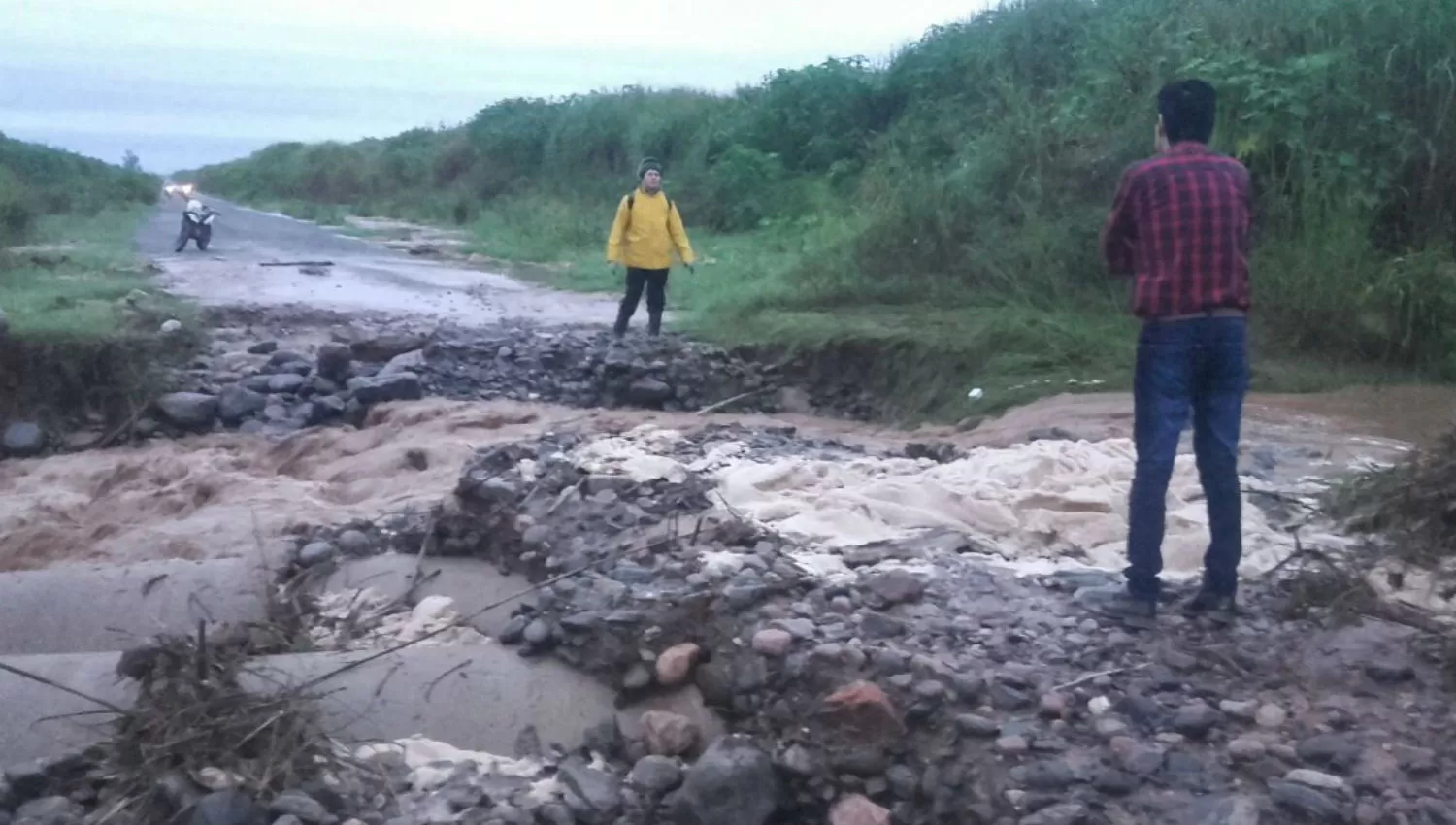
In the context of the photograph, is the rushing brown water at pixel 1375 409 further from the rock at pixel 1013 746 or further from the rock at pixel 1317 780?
the rock at pixel 1013 746

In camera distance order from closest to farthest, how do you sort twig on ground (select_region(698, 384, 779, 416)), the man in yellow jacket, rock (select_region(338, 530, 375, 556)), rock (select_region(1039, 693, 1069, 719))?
rock (select_region(1039, 693, 1069, 719)), rock (select_region(338, 530, 375, 556)), twig on ground (select_region(698, 384, 779, 416)), the man in yellow jacket

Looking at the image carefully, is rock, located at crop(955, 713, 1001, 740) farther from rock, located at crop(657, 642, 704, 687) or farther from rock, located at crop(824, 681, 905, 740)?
rock, located at crop(657, 642, 704, 687)

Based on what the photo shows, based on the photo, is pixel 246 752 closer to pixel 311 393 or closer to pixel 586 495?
pixel 586 495

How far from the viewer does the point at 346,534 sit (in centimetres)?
621

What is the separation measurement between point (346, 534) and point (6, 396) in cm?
452

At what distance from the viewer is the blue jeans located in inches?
161

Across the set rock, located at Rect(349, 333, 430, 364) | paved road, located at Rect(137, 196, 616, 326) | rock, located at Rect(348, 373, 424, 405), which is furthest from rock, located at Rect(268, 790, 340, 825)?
paved road, located at Rect(137, 196, 616, 326)

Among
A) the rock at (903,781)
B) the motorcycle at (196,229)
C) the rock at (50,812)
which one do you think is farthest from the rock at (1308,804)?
the motorcycle at (196,229)

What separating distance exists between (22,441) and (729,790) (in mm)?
7067

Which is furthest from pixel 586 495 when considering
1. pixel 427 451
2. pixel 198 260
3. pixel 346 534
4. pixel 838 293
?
pixel 198 260

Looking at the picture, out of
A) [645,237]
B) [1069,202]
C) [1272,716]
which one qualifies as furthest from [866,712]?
[1069,202]

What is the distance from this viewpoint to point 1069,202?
12570mm

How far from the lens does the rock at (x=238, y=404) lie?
31.6 feet

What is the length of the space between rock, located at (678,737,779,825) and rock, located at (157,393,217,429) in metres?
6.77
